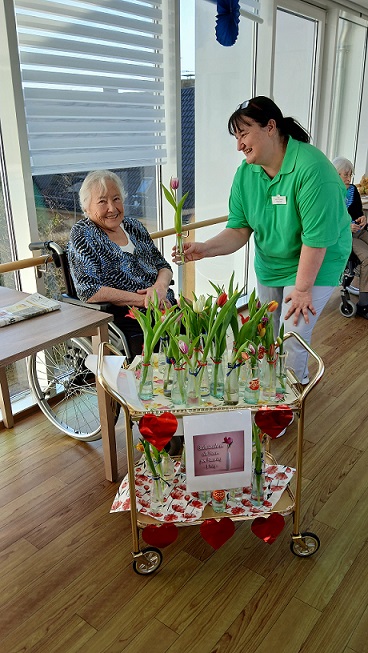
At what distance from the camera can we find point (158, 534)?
1623 millimetres

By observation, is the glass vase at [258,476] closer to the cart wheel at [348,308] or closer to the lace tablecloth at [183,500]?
the lace tablecloth at [183,500]

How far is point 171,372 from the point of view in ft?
5.18

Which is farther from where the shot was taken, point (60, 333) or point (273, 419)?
point (60, 333)

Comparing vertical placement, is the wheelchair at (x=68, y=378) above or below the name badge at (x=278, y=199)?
below

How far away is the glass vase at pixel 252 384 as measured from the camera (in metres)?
1.52

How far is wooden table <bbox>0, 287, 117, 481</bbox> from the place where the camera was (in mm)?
1658

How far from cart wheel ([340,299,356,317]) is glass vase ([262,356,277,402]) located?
2686 mm

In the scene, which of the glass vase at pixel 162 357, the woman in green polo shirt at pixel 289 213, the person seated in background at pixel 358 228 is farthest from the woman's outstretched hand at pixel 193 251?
the person seated in background at pixel 358 228

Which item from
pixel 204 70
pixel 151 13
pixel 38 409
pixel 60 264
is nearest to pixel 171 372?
pixel 60 264

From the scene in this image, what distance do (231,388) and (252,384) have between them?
64 millimetres

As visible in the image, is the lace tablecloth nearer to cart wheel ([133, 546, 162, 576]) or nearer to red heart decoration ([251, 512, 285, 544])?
red heart decoration ([251, 512, 285, 544])

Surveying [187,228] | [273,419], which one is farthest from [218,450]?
[187,228]

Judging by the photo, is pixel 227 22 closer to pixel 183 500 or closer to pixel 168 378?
pixel 168 378

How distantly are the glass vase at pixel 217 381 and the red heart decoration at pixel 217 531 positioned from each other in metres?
0.41
